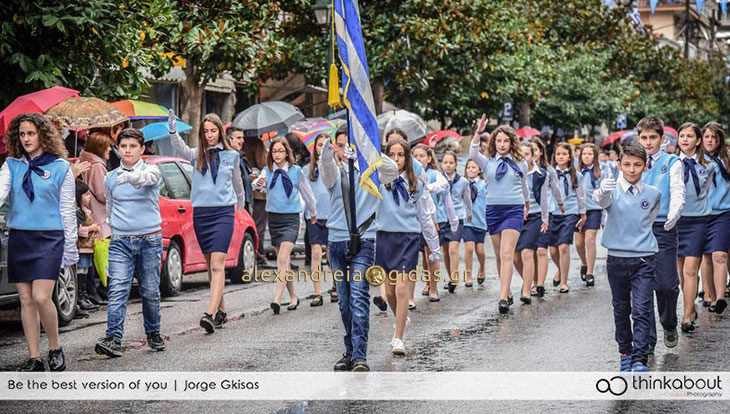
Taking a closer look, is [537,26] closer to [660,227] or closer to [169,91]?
[169,91]

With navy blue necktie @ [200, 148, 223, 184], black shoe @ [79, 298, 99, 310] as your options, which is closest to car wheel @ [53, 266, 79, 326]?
black shoe @ [79, 298, 99, 310]

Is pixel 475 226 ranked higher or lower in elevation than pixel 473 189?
lower

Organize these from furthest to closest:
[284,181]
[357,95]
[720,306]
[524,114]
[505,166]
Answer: [524,114] → [284,181] → [505,166] → [720,306] → [357,95]

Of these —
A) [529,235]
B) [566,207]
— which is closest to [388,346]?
[529,235]

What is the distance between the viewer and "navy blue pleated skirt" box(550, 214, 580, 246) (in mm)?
14812

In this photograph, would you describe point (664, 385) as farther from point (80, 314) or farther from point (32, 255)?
point (80, 314)

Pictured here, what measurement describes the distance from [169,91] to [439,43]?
6.76 meters

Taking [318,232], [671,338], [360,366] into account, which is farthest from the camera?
[318,232]

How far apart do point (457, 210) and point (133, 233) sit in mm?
6281

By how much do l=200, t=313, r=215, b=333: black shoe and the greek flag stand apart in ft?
8.57

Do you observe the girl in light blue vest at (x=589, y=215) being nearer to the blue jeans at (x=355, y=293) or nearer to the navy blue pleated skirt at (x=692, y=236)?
the navy blue pleated skirt at (x=692, y=236)

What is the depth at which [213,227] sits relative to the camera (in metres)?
10.6

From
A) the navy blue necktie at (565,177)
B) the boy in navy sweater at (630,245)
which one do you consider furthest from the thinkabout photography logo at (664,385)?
the navy blue necktie at (565,177)

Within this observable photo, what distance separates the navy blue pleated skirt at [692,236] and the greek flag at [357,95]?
12.3 feet
